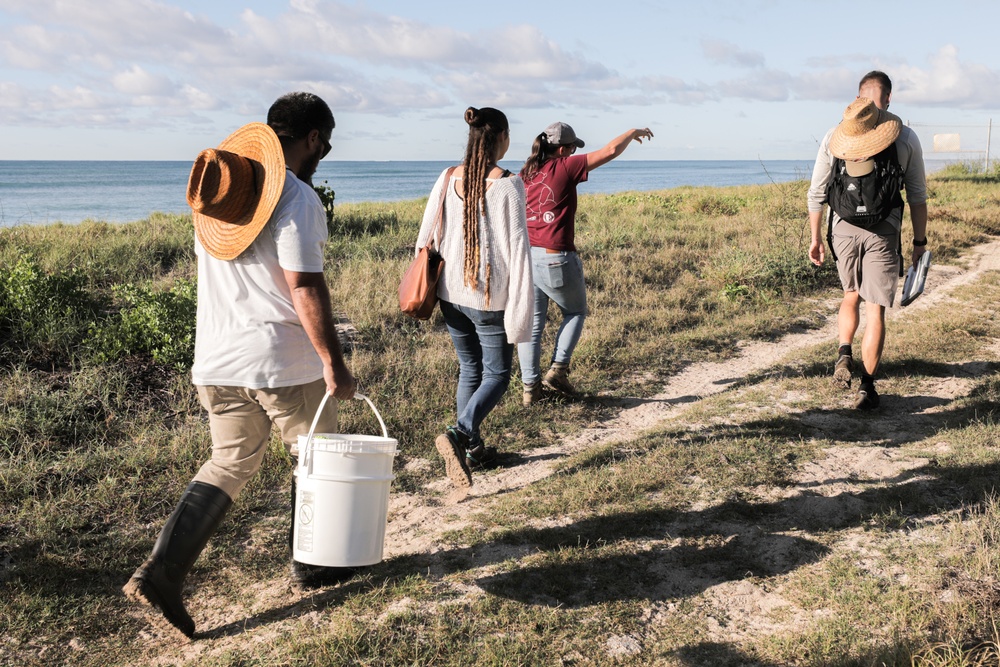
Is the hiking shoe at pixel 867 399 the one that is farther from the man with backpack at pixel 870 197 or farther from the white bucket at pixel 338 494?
the white bucket at pixel 338 494

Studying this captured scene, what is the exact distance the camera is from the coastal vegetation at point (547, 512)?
115 inches

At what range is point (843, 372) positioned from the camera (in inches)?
231

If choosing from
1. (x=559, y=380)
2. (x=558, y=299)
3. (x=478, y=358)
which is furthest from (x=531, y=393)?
(x=478, y=358)

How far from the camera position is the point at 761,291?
8.81m

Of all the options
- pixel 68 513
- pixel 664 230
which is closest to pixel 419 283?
pixel 68 513

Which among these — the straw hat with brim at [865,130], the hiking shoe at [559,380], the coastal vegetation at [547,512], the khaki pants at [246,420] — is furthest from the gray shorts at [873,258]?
the khaki pants at [246,420]

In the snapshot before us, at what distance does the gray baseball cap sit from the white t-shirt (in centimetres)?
254

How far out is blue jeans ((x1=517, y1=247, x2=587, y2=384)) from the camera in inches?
206

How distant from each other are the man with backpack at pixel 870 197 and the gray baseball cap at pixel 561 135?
1.71 metres

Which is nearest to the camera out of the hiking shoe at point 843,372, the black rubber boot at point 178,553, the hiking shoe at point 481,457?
the black rubber boot at point 178,553

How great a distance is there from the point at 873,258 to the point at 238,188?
14.4 feet

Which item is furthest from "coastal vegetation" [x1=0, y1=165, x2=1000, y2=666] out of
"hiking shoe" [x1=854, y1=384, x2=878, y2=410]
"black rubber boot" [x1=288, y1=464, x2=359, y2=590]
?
"hiking shoe" [x1=854, y1=384, x2=878, y2=410]

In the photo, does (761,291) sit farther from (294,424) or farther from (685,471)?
(294,424)

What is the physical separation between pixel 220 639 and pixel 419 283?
6.02ft
